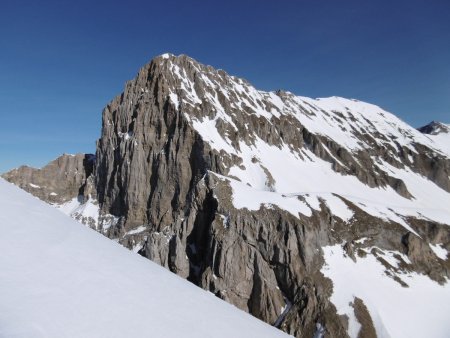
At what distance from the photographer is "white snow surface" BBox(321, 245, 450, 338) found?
55094 mm

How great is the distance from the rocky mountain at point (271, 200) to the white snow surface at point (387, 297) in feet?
0.69

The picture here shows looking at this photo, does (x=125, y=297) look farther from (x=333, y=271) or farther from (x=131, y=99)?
(x=131, y=99)

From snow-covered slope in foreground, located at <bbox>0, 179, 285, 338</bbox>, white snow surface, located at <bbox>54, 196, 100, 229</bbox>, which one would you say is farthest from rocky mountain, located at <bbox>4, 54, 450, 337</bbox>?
snow-covered slope in foreground, located at <bbox>0, 179, 285, 338</bbox>

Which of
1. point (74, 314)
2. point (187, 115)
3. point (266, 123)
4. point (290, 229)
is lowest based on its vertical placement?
point (74, 314)

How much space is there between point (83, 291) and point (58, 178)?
13560 cm

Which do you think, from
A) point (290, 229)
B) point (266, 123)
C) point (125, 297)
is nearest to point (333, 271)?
point (290, 229)

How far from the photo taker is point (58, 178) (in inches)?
5094

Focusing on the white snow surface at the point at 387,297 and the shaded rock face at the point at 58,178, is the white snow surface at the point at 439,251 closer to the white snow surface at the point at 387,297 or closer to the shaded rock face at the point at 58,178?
the white snow surface at the point at 387,297

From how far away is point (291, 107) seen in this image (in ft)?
535

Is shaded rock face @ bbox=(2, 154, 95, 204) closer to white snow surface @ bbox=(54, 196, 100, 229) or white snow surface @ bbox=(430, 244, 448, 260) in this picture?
white snow surface @ bbox=(54, 196, 100, 229)

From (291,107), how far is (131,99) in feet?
245

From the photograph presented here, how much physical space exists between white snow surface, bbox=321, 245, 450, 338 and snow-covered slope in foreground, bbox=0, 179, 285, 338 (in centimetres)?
5341

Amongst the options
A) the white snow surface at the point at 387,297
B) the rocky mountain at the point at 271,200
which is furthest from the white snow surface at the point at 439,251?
the white snow surface at the point at 387,297

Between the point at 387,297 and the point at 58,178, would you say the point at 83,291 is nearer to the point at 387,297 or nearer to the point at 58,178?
the point at 387,297
